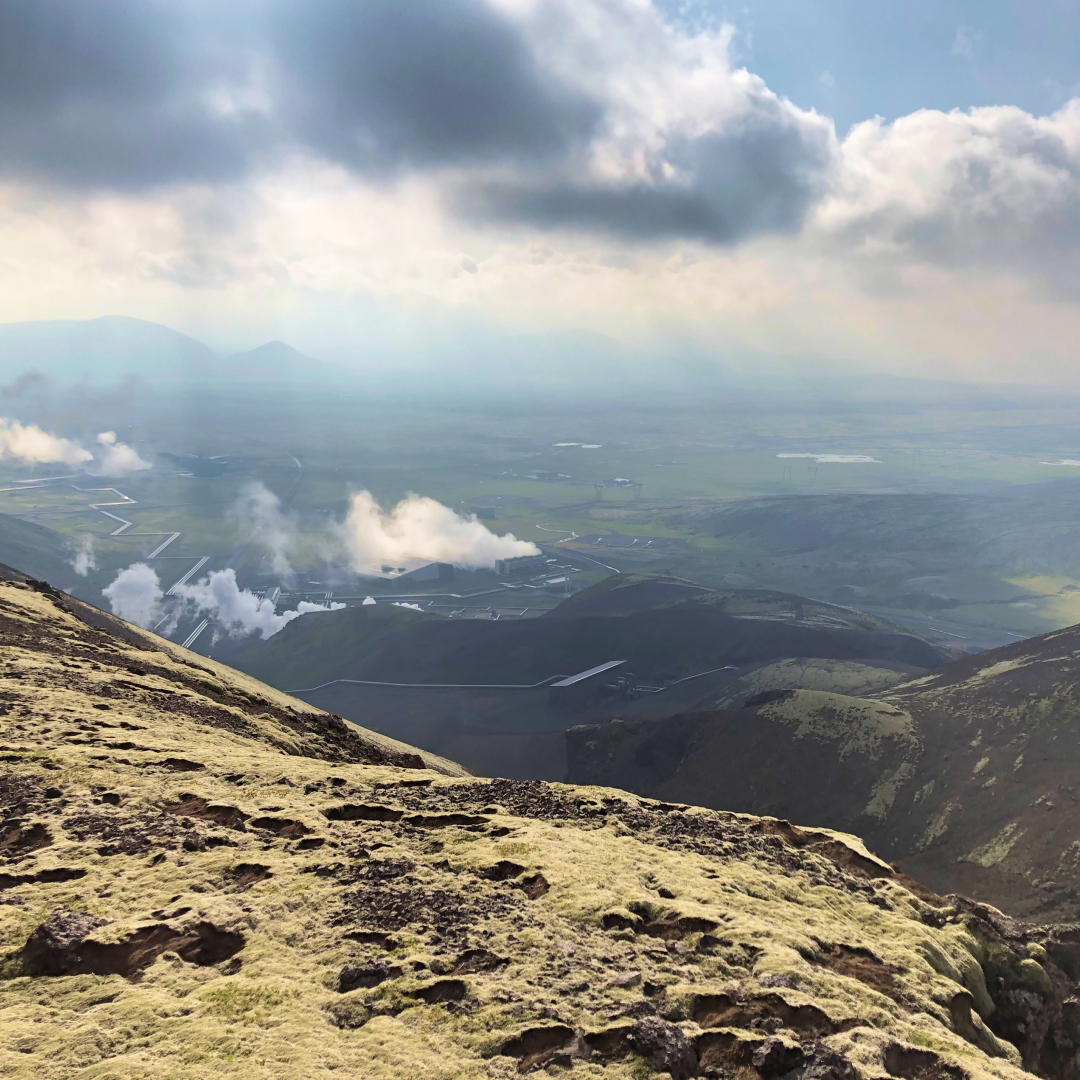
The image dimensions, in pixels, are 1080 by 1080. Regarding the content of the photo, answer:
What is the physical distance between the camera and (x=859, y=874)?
21562 mm

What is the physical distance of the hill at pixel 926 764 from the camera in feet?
157

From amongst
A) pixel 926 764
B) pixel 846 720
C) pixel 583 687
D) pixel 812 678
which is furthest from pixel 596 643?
pixel 926 764

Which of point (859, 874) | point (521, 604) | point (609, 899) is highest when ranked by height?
point (609, 899)

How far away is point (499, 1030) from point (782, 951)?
6549 millimetres

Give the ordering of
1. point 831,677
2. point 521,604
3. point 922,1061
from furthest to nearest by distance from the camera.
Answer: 1. point 521,604
2. point 831,677
3. point 922,1061

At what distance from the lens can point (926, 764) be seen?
59812 millimetres

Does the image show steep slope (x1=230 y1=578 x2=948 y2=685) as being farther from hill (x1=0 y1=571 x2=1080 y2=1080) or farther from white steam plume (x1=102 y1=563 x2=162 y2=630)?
hill (x1=0 y1=571 x2=1080 y2=1080)

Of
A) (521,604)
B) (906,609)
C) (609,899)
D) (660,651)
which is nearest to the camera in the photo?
(609,899)

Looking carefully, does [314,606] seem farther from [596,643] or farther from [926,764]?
[926,764]

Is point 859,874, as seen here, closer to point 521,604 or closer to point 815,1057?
point 815,1057

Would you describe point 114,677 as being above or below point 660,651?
above

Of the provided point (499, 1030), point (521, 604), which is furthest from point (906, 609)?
point (499, 1030)

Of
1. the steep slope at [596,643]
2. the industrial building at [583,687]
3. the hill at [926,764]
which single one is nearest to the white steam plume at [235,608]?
the steep slope at [596,643]

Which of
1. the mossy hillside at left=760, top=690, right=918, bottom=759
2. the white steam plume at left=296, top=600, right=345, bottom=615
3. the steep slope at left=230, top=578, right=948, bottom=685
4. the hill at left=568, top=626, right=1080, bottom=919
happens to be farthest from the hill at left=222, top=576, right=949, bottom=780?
the mossy hillside at left=760, top=690, right=918, bottom=759
